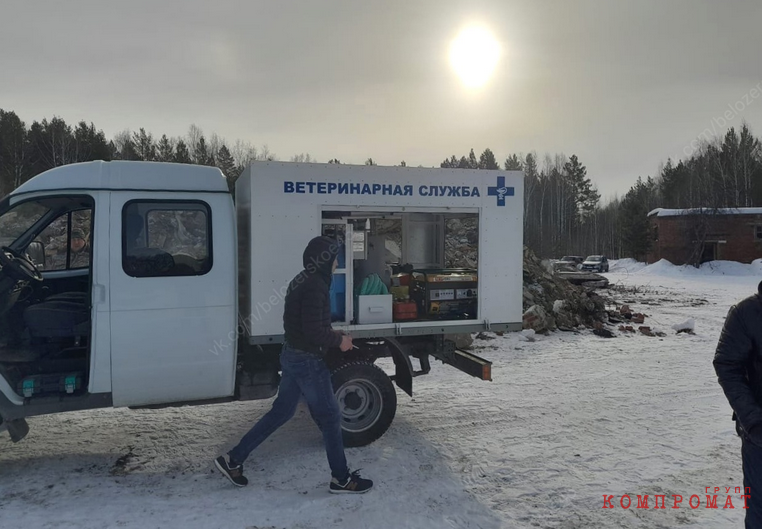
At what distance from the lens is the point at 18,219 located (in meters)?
4.43

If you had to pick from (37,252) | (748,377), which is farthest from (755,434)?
(37,252)

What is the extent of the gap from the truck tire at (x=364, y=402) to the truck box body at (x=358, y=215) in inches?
14.9

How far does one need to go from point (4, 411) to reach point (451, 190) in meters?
4.35

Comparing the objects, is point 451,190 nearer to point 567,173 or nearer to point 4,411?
point 4,411

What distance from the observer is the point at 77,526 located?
3.42 meters

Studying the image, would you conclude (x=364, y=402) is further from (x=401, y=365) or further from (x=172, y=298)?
(x=172, y=298)

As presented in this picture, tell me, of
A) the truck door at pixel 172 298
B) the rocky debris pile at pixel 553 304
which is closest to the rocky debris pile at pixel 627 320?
the rocky debris pile at pixel 553 304

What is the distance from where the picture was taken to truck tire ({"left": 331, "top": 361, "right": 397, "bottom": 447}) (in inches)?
189

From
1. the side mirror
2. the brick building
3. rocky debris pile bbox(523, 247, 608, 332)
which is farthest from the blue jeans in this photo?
the brick building

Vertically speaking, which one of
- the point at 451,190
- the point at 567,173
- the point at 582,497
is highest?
the point at 567,173

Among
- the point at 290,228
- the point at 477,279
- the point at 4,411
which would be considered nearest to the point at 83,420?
the point at 4,411

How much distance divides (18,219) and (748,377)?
563 cm

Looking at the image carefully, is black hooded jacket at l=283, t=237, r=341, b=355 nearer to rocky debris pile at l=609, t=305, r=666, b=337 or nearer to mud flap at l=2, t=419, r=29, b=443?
mud flap at l=2, t=419, r=29, b=443

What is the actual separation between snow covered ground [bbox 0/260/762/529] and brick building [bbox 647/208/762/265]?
116 ft
